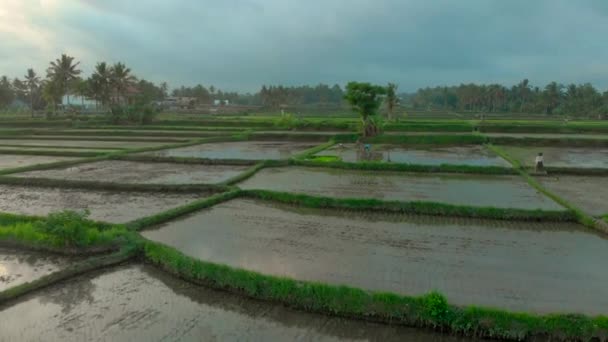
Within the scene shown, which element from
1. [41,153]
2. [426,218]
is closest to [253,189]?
[426,218]

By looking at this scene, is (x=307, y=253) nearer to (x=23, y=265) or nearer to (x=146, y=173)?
(x=23, y=265)

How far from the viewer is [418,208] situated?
31.6 feet

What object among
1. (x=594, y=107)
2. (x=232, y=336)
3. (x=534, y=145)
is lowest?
(x=232, y=336)

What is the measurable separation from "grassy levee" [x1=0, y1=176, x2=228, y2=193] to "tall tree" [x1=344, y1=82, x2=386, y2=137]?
14040 millimetres

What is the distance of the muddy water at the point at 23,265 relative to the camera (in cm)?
645

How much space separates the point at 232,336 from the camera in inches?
192

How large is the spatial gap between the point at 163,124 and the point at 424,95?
252 ft

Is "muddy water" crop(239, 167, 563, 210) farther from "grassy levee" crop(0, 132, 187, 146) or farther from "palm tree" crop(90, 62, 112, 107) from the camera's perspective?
"palm tree" crop(90, 62, 112, 107)

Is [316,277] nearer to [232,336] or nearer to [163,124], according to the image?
[232,336]

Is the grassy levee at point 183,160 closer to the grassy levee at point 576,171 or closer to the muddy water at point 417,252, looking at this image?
the muddy water at point 417,252

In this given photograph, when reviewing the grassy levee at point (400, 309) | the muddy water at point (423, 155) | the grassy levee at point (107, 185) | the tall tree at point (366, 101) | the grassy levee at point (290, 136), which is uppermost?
the tall tree at point (366, 101)

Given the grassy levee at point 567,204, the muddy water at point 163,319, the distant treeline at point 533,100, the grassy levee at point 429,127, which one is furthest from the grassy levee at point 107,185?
the distant treeline at point 533,100

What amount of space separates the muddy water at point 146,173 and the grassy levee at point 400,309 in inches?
292

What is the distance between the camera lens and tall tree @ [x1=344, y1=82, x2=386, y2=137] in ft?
79.4
